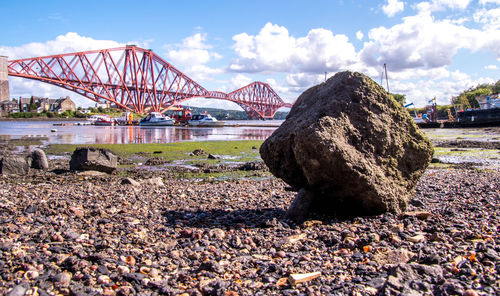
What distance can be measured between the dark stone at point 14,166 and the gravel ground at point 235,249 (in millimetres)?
4766

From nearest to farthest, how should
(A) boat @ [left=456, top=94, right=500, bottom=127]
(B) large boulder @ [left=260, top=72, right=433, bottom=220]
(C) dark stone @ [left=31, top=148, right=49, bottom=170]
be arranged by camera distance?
1. (B) large boulder @ [left=260, top=72, right=433, bottom=220]
2. (C) dark stone @ [left=31, top=148, right=49, bottom=170]
3. (A) boat @ [left=456, top=94, right=500, bottom=127]

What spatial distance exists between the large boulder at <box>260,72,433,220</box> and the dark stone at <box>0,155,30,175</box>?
8548mm

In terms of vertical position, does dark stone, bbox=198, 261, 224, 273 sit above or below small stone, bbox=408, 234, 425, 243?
below

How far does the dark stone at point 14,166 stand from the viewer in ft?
35.0

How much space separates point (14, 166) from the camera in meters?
10.8

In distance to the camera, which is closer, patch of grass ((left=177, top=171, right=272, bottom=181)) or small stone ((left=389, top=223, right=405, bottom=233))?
small stone ((left=389, top=223, right=405, bottom=233))

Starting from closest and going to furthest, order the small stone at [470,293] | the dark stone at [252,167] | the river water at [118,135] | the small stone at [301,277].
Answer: the small stone at [470,293] < the small stone at [301,277] < the dark stone at [252,167] < the river water at [118,135]

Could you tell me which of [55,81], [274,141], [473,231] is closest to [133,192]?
[274,141]

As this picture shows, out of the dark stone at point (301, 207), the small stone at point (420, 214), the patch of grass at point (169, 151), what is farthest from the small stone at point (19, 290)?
the patch of grass at point (169, 151)

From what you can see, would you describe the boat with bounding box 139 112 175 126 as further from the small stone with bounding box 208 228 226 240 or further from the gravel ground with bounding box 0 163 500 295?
the small stone with bounding box 208 228 226 240

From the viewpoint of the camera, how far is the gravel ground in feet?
10.6

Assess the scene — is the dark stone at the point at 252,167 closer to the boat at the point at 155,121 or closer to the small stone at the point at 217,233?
the small stone at the point at 217,233

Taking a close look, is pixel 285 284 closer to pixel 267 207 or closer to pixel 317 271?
pixel 317 271

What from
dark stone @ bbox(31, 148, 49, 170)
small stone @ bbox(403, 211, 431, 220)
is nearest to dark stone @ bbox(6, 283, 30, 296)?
small stone @ bbox(403, 211, 431, 220)
